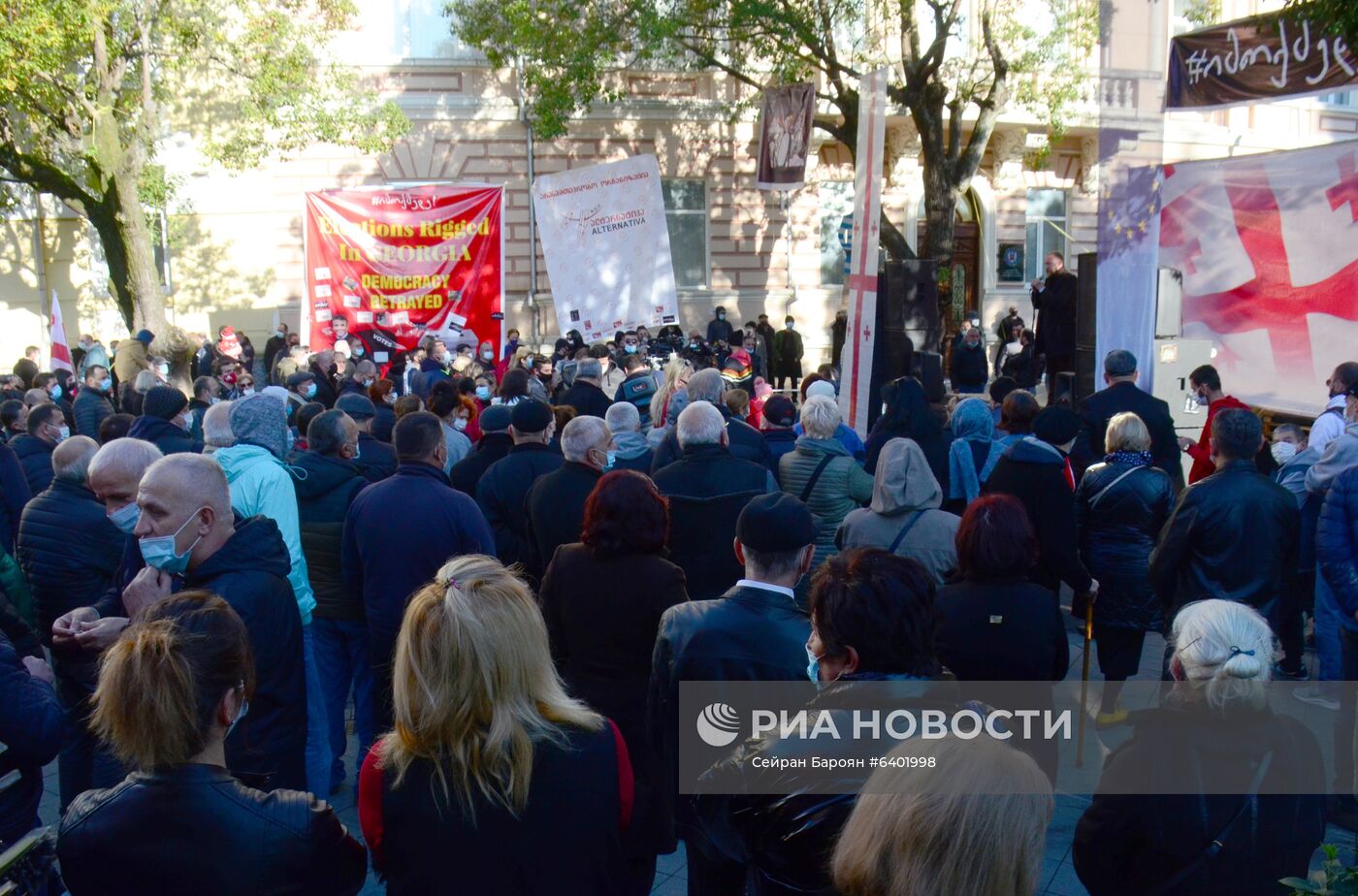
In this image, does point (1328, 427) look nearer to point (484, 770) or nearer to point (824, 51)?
point (484, 770)

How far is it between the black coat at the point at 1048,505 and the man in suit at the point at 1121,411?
201cm

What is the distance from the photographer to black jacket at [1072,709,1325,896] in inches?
102

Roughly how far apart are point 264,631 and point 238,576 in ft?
0.58

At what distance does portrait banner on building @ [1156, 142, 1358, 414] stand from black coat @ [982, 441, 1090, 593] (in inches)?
298

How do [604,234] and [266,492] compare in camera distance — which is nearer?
[266,492]

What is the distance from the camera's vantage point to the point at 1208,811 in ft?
8.48

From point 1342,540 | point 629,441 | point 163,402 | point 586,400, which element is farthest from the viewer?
point 586,400

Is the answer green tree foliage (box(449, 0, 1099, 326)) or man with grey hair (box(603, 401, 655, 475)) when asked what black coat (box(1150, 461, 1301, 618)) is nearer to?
man with grey hair (box(603, 401, 655, 475))

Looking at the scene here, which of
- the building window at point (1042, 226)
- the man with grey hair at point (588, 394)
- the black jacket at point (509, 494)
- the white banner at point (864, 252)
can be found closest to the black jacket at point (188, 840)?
the black jacket at point (509, 494)

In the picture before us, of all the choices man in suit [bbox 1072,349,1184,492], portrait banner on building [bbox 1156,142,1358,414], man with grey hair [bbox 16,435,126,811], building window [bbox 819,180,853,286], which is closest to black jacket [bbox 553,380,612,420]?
man in suit [bbox 1072,349,1184,492]

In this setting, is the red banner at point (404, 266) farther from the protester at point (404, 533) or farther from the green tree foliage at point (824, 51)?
the protester at point (404, 533)

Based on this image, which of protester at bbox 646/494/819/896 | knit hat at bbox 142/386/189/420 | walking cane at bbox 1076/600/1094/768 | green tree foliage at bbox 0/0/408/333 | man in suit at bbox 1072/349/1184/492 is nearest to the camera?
protester at bbox 646/494/819/896

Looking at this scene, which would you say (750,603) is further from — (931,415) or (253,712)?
(931,415)

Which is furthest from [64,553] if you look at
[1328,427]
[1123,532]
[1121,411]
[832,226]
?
[832,226]
